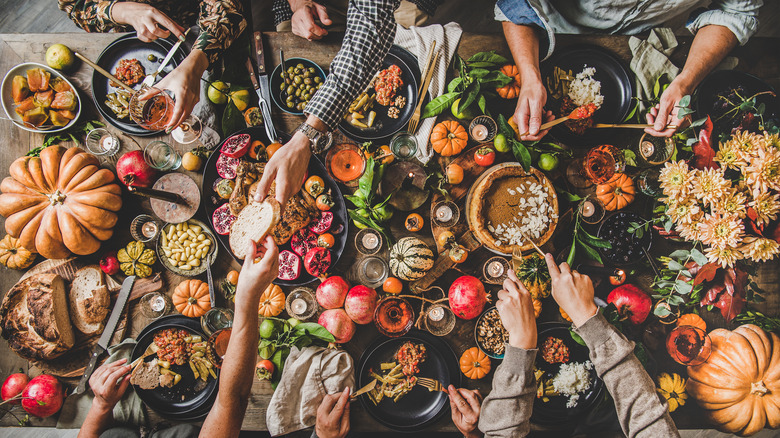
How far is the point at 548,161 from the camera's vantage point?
193 centimetres

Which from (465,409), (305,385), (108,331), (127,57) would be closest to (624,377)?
(465,409)

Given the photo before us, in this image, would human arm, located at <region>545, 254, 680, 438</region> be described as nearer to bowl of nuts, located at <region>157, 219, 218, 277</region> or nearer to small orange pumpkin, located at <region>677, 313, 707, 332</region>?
small orange pumpkin, located at <region>677, 313, 707, 332</region>

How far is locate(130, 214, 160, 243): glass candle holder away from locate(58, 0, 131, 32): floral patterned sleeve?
120cm

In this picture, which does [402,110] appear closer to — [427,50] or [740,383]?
[427,50]

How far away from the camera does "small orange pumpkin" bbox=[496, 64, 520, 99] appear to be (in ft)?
6.61

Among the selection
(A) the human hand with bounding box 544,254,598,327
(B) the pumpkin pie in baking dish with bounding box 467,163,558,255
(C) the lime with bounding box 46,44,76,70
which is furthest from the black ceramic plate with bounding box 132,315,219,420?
(A) the human hand with bounding box 544,254,598,327

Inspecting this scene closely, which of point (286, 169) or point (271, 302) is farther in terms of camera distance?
point (271, 302)

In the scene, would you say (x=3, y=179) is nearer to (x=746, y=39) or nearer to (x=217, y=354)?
(x=217, y=354)

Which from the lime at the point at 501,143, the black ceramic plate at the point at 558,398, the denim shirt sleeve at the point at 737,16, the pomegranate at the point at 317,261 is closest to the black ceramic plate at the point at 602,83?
the lime at the point at 501,143

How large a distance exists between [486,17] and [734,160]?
2125 millimetres

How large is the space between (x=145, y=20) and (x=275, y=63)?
73 cm

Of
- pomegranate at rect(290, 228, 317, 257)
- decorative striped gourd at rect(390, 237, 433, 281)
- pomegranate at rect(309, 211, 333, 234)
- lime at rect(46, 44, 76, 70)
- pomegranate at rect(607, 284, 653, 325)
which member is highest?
lime at rect(46, 44, 76, 70)

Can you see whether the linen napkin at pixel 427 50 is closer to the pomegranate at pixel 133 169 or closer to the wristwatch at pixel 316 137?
the wristwatch at pixel 316 137

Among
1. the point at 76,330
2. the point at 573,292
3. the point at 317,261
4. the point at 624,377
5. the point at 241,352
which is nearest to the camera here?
the point at 241,352
